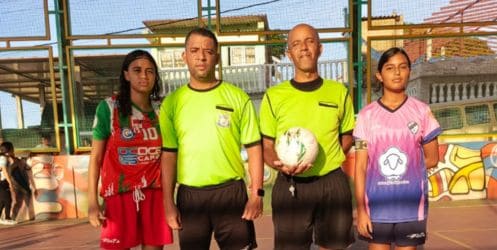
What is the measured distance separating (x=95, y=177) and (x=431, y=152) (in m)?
2.35

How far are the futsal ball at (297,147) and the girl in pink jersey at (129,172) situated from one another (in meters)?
0.92

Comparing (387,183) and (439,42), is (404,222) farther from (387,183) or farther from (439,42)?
(439,42)

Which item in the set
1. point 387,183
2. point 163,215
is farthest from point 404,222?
point 163,215

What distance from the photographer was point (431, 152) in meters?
2.74

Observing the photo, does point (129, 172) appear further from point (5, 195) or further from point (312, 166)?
point (5, 195)

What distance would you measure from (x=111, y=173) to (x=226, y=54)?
4.78m

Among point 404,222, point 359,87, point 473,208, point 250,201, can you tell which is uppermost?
point 359,87

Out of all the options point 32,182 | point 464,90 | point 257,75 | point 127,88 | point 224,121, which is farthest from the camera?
point 464,90

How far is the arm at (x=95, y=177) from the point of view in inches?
110

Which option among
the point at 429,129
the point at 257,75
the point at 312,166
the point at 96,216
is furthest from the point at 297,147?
the point at 257,75

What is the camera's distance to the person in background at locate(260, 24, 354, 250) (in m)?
2.63

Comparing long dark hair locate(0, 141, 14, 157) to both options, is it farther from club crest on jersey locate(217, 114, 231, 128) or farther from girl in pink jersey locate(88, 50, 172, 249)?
club crest on jersey locate(217, 114, 231, 128)

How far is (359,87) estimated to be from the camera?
7.16m

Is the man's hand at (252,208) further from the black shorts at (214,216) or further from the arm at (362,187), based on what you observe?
the arm at (362,187)
